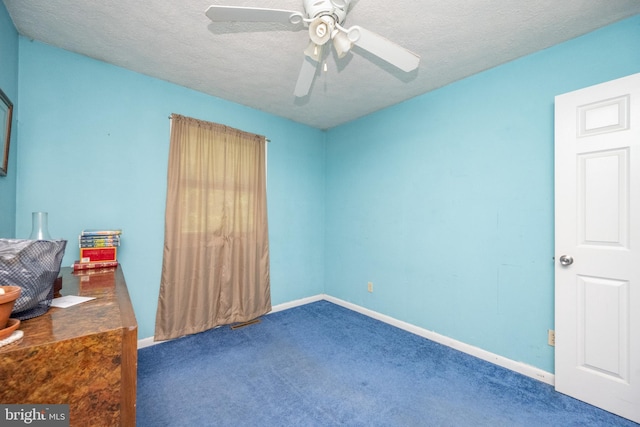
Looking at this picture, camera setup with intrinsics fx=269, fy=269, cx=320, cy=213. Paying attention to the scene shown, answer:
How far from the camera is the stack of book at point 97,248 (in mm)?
1983

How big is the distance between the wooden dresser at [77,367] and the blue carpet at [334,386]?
3.42 ft

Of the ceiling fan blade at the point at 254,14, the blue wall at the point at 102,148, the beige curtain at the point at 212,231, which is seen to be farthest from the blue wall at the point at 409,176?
the ceiling fan blade at the point at 254,14

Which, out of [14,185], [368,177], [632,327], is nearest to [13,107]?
[14,185]

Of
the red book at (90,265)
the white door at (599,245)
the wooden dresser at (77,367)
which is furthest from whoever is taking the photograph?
the red book at (90,265)

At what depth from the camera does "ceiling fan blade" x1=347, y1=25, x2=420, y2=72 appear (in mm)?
1411

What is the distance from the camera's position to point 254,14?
130cm

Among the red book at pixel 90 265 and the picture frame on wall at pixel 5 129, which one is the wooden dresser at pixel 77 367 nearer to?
the red book at pixel 90 265

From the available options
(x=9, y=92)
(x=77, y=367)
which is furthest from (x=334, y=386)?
(x=9, y=92)

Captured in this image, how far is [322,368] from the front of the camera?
7.02 ft

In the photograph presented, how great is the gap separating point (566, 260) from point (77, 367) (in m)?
2.59

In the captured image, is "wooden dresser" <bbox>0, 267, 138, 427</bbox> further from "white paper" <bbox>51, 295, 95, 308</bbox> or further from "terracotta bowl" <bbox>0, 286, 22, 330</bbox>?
"white paper" <bbox>51, 295, 95, 308</bbox>

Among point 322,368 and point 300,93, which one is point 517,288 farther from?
point 300,93

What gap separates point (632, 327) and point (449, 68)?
2.17 meters

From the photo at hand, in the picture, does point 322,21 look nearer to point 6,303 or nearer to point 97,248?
point 6,303
